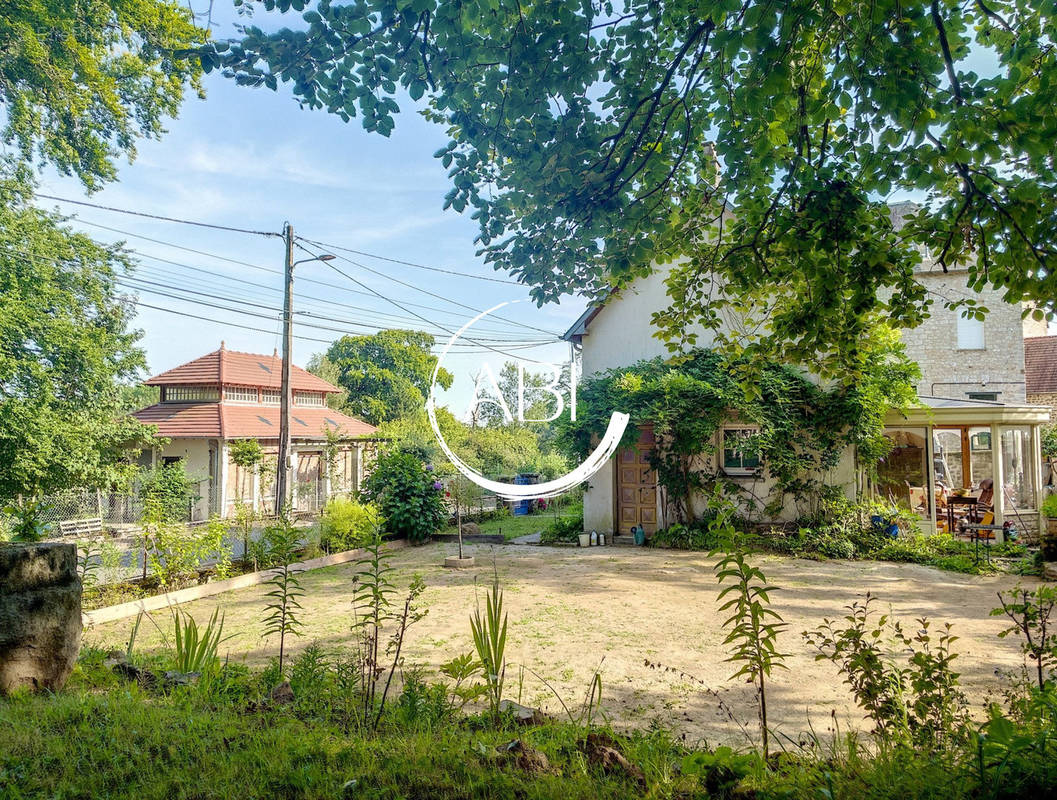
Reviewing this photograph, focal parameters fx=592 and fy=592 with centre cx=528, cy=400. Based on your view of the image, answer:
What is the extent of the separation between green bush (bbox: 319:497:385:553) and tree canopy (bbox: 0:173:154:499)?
8911 millimetres

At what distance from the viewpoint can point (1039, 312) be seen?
11.0 ft

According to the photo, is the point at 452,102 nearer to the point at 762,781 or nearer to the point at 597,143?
the point at 597,143

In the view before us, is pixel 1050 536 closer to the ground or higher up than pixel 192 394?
closer to the ground

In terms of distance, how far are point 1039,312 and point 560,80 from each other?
9.80ft

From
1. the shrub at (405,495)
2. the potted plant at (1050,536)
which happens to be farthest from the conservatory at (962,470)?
the shrub at (405,495)

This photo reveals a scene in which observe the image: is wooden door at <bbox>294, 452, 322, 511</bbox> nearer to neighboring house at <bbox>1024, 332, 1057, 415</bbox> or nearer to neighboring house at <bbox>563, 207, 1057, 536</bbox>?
neighboring house at <bbox>563, 207, 1057, 536</bbox>

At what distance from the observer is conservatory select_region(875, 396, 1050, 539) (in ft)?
36.4

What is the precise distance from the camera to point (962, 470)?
13156mm

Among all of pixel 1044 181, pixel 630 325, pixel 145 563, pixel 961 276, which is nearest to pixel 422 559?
pixel 145 563

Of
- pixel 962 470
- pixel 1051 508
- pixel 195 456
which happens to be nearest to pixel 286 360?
pixel 195 456

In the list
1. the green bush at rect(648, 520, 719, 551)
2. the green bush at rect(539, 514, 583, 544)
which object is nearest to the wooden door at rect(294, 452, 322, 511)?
the green bush at rect(539, 514, 583, 544)

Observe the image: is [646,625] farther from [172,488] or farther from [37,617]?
[172,488]

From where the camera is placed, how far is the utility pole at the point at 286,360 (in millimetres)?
13758

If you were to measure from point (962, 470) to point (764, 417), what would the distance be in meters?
5.38
